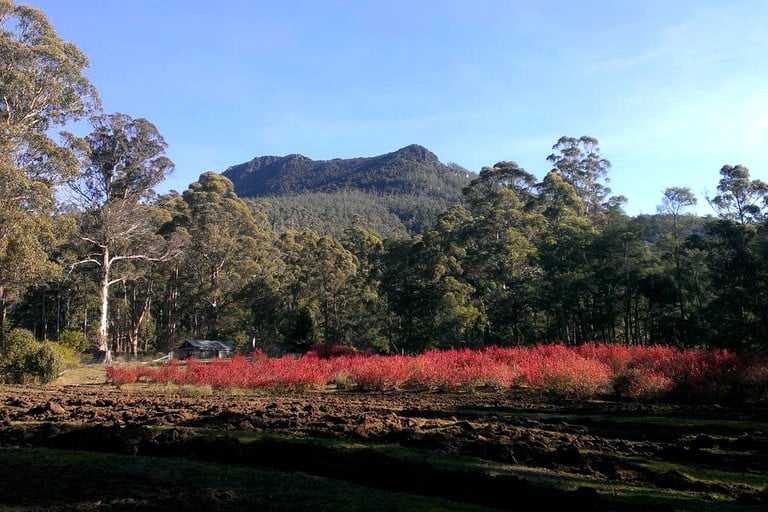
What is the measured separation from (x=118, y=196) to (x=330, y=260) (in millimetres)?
18303

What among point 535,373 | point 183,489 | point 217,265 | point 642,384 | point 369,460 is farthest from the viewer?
point 217,265

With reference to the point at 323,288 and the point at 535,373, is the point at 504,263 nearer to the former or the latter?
the point at 323,288

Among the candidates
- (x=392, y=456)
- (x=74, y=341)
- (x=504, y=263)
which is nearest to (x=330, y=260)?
(x=504, y=263)

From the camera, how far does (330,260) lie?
49.9 m

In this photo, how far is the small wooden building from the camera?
43812mm

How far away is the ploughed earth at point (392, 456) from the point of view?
237 inches

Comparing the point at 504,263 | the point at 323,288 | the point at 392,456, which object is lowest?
the point at 392,456

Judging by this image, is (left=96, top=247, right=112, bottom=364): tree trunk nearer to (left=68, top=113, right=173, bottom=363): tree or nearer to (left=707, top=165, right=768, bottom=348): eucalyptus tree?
(left=68, top=113, right=173, bottom=363): tree

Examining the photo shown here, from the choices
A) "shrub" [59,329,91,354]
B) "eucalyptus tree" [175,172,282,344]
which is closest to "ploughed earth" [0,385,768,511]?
"shrub" [59,329,91,354]

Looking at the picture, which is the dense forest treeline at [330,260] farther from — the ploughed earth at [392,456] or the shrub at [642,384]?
the ploughed earth at [392,456]

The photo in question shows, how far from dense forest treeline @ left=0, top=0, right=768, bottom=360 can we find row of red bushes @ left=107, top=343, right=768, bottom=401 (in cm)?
1098

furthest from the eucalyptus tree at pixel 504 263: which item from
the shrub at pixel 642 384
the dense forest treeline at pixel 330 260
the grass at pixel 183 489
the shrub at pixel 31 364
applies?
the grass at pixel 183 489

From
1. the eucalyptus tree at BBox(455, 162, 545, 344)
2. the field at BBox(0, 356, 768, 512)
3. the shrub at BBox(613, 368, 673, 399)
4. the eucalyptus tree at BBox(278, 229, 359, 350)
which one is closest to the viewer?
the field at BBox(0, 356, 768, 512)

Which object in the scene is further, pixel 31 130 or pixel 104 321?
pixel 104 321
